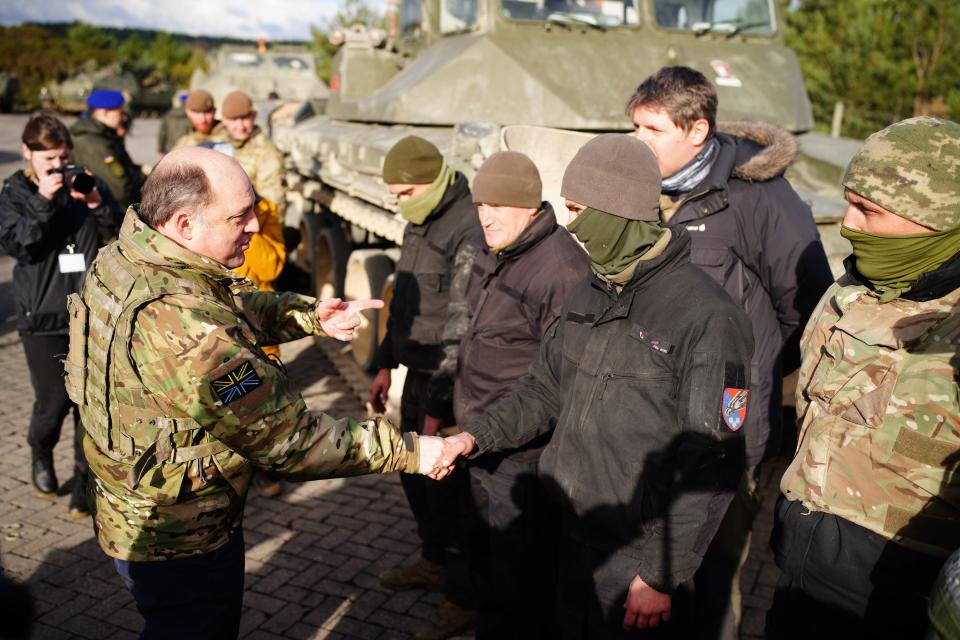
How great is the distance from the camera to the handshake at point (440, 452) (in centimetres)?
260

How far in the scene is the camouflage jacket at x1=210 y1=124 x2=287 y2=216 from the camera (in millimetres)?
6488

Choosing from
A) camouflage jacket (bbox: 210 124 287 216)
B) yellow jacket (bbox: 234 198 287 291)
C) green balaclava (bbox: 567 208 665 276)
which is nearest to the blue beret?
camouflage jacket (bbox: 210 124 287 216)

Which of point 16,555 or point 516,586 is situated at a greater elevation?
point 516,586

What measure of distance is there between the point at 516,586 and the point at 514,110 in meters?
3.74

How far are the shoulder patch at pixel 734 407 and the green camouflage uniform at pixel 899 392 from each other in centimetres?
20

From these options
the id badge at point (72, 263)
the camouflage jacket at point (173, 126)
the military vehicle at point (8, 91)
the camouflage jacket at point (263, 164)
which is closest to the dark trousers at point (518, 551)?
the id badge at point (72, 263)

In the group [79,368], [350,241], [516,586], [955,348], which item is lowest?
[516,586]

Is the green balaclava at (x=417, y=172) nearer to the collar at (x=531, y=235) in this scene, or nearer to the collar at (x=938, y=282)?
the collar at (x=531, y=235)

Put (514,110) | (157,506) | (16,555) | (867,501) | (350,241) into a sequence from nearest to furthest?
1. (867,501)
2. (157,506)
3. (16,555)
4. (514,110)
5. (350,241)

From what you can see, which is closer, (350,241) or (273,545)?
(273,545)

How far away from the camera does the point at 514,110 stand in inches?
236

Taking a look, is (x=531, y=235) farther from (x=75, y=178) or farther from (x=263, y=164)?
(x=263, y=164)

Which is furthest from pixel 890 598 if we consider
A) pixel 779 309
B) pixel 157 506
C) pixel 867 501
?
pixel 157 506

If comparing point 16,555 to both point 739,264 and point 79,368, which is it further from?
point 739,264
